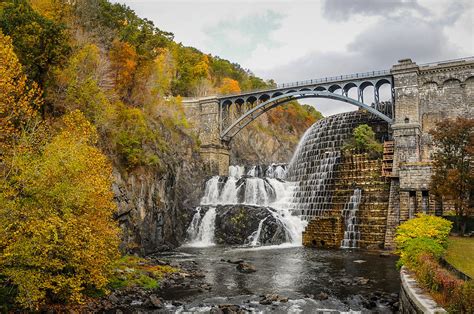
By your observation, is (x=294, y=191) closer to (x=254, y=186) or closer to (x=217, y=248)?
(x=254, y=186)

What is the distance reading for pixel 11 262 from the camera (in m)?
11.4

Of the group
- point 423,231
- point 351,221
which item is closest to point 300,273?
point 423,231

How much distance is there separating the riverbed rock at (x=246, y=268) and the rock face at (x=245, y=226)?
11104mm

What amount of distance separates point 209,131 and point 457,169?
3178cm

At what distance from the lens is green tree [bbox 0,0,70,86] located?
19344 mm

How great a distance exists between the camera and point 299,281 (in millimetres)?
19453

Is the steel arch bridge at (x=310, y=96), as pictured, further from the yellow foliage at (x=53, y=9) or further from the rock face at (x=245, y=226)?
the yellow foliage at (x=53, y=9)

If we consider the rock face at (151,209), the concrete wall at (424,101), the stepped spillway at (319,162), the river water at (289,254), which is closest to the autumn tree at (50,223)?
the river water at (289,254)

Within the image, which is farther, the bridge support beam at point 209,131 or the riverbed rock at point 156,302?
the bridge support beam at point 209,131

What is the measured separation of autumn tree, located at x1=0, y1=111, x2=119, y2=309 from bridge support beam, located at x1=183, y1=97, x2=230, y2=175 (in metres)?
34.4

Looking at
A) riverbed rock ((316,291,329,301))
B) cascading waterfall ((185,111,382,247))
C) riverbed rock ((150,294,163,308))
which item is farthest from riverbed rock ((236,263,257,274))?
cascading waterfall ((185,111,382,247))

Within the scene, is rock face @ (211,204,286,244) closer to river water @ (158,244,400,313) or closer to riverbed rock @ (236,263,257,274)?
river water @ (158,244,400,313)

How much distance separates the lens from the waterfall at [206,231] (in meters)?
35.2

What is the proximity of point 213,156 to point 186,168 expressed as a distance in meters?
7.09
